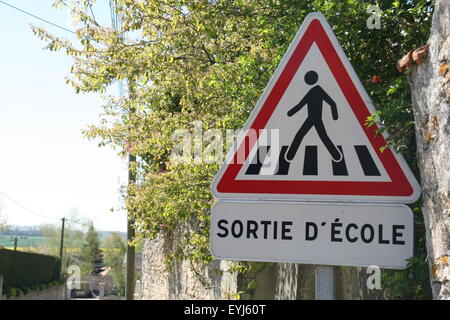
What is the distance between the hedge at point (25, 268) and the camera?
92.4ft

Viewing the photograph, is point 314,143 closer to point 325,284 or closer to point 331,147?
point 331,147

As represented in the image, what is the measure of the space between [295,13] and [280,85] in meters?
2.47

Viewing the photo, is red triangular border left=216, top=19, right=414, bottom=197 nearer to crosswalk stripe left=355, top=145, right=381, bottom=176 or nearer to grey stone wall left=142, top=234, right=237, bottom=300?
crosswalk stripe left=355, top=145, right=381, bottom=176

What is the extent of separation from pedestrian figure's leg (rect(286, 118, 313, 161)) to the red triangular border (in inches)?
4.6

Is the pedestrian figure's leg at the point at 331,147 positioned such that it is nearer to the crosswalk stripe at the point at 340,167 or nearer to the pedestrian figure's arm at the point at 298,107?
the crosswalk stripe at the point at 340,167

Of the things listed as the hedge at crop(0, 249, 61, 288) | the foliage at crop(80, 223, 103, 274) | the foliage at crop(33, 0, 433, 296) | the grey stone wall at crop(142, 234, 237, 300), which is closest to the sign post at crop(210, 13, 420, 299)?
the foliage at crop(33, 0, 433, 296)

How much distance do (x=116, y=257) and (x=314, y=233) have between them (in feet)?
298

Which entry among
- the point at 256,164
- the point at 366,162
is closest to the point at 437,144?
the point at 366,162

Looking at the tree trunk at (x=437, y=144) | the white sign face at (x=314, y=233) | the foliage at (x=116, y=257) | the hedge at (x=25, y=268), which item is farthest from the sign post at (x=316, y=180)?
the foliage at (x=116, y=257)

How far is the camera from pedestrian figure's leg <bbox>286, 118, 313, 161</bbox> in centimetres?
266

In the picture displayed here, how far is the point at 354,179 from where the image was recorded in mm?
2611
